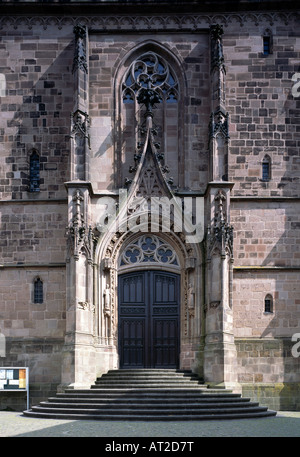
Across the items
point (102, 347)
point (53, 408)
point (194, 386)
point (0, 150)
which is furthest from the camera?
point (0, 150)

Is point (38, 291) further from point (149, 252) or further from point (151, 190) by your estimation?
point (151, 190)

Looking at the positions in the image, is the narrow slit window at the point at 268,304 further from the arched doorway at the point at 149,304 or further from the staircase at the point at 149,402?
the staircase at the point at 149,402

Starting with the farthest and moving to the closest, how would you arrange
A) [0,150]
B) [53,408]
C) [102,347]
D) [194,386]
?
[0,150]
[102,347]
[194,386]
[53,408]

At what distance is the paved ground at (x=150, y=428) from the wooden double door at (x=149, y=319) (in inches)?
186

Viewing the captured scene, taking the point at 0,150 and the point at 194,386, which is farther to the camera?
the point at 0,150

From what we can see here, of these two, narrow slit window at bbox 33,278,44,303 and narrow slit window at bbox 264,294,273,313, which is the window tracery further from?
narrow slit window at bbox 264,294,273,313

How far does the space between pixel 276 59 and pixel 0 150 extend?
8707 millimetres

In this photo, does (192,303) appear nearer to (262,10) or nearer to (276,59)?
(276,59)

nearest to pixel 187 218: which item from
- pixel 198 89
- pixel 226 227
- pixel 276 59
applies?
pixel 226 227

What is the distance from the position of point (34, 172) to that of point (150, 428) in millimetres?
9594

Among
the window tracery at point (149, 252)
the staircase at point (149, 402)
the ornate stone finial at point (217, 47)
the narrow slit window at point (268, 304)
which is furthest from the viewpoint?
the window tracery at point (149, 252)

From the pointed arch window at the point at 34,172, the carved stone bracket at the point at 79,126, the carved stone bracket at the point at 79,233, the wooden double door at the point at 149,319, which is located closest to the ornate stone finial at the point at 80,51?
the carved stone bracket at the point at 79,126

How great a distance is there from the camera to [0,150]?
69.9ft

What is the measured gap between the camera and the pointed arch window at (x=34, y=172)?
2127 centimetres
